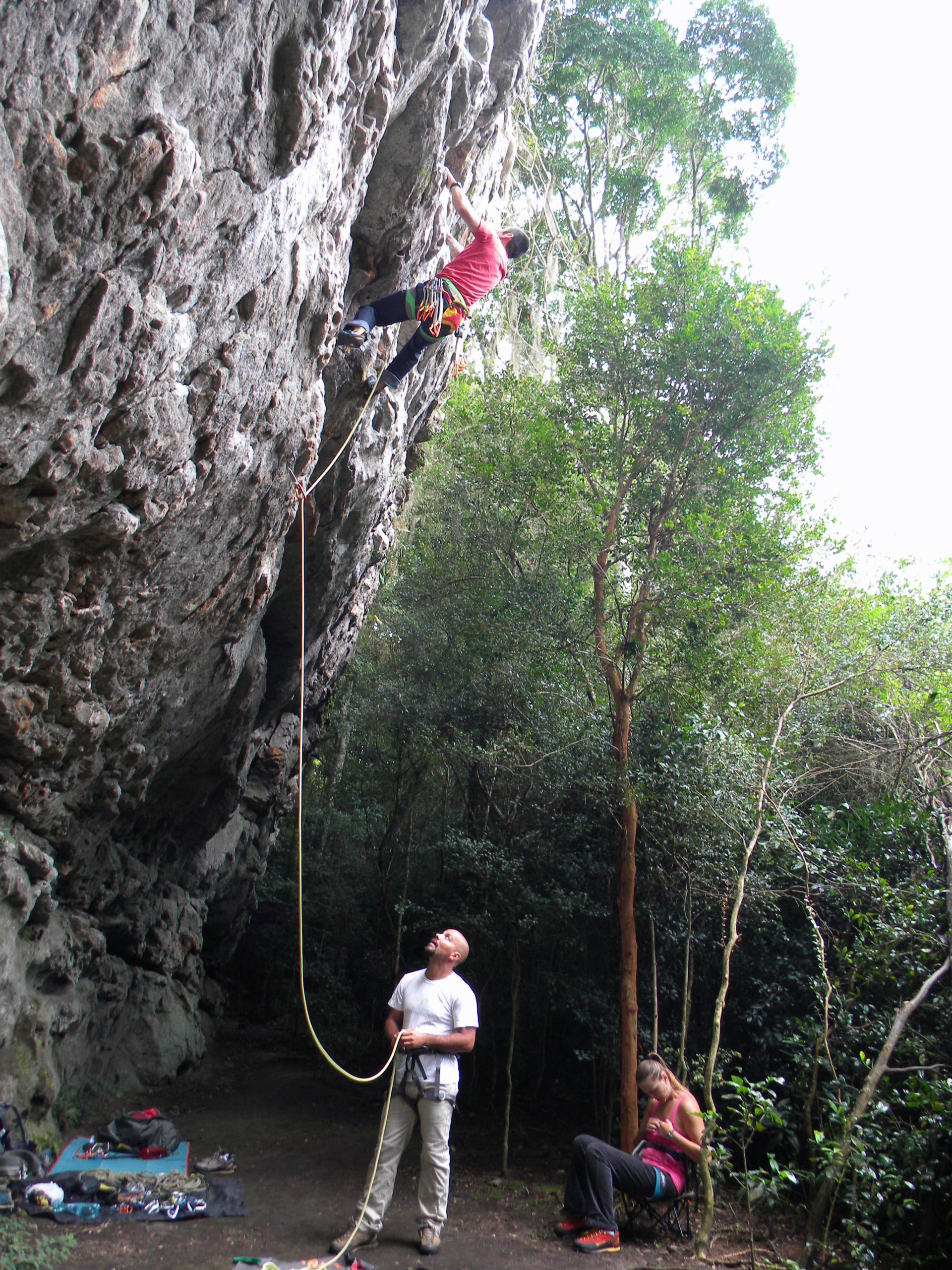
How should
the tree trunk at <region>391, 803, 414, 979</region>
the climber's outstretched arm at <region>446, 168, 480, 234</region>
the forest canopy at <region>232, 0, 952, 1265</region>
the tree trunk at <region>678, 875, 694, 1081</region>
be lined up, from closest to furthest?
1. the climber's outstretched arm at <region>446, 168, 480, 234</region>
2. the forest canopy at <region>232, 0, 952, 1265</region>
3. the tree trunk at <region>678, 875, 694, 1081</region>
4. the tree trunk at <region>391, 803, 414, 979</region>

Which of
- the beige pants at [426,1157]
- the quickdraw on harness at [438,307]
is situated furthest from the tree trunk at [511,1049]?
the quickdraw on harness at [438,307]

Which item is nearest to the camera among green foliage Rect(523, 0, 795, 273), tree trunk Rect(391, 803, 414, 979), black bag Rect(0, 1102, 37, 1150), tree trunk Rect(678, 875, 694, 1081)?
black bag Rect(0, 1102, 37, 1150)

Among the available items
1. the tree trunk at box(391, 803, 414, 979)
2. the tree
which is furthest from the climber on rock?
the tree trunk at box(391, 803, 414, 979)

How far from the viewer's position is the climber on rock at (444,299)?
20.4 feet

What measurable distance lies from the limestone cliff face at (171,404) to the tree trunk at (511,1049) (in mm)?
3721

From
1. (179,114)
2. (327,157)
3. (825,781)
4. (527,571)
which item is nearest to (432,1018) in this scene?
(179,114)

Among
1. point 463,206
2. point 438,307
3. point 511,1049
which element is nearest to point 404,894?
point 511,1049

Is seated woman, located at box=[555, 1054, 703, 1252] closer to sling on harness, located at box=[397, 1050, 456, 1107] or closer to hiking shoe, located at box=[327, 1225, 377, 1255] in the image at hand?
Answer: sling on harness, located at box=[397, 1050, 456, 1107]

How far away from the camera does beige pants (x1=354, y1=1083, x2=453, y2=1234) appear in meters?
4.52

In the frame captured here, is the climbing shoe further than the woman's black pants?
Yes

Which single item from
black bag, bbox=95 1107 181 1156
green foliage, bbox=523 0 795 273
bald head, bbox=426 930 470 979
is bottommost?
black bag, bbox=95 1107 181 1156

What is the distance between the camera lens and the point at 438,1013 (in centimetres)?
470

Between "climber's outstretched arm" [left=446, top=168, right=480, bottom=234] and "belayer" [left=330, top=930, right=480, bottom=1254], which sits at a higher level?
"climber's outstretched arm" [left=446, top=168, right=480, bottom=234]

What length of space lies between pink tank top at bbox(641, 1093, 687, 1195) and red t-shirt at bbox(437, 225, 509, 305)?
5951 mm
